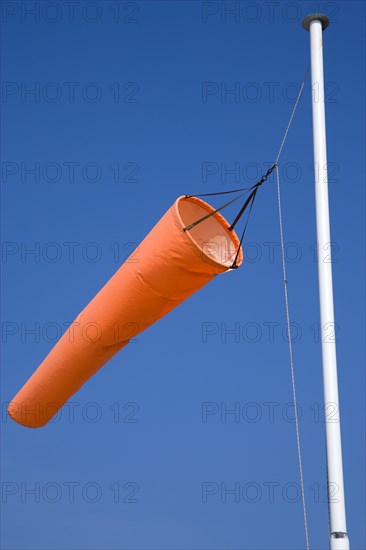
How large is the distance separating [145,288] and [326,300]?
151 centimetres

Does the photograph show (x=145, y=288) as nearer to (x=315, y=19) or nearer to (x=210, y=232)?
(x=210, y=232)

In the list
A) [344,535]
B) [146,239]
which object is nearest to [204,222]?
[146,239]

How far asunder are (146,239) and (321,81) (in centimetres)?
232

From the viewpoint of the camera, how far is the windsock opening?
22.4 feet

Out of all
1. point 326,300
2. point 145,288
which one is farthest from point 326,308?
point 145,288

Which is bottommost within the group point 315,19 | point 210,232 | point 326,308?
point 326,308

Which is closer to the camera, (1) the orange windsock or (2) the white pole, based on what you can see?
(1) the orange windsock

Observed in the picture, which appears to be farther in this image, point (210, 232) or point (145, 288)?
point (210, 232)

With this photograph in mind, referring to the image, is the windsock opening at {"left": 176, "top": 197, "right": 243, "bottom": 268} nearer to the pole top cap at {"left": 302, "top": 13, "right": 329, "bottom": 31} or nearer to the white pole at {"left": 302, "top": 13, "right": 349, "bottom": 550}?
the white pole at {"left": 302, "top": 13, "right": 349, "bottom": 550}

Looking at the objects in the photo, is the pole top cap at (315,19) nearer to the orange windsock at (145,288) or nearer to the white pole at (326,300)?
the white pole at (326,300)

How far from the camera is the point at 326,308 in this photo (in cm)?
721

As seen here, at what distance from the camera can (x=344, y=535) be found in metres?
6.77

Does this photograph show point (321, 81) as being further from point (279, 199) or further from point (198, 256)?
point (198, 256)

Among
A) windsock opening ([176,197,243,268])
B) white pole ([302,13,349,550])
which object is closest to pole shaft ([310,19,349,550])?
white pole ([302,13,349,550])
